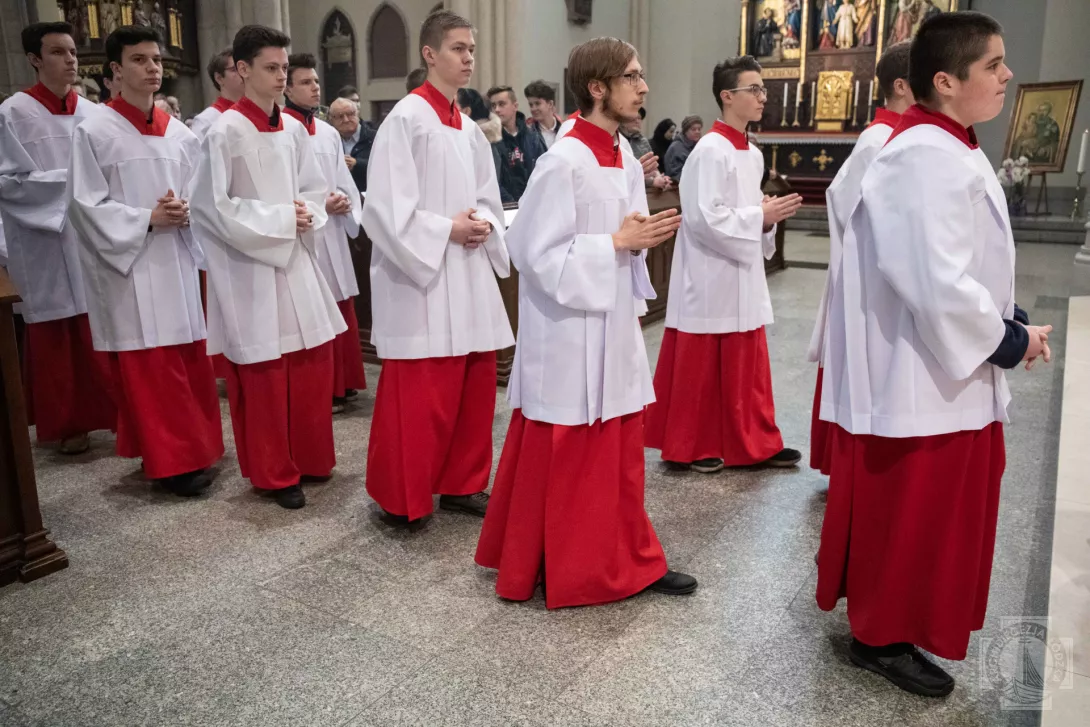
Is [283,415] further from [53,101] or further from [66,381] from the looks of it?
[53,101]

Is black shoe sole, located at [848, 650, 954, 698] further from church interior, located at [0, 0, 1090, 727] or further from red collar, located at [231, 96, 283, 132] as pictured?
red collar, located at [231, 96, 283, 132]

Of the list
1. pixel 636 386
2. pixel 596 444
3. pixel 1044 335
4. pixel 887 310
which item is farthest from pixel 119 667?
pixel 1044 335

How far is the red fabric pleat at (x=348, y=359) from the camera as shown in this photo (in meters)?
5.19

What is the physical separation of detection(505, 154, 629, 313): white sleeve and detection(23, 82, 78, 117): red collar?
10.2 feet

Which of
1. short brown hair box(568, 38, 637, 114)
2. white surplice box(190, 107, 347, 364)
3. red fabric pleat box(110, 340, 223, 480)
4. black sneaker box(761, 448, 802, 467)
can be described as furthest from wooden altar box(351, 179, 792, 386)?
short brown hair box(568, 38, 637, 114)

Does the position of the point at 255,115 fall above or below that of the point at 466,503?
above

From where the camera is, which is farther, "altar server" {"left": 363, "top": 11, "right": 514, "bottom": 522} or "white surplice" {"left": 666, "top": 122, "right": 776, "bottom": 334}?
"white surplice" {"left": 666, "top": 122, "right": 776, "bottom": 334}

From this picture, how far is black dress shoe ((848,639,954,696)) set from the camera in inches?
95.7

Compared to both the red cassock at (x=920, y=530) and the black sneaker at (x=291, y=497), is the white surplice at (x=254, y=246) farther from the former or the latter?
the red cassock at (x=920, y=530)

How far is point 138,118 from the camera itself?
150 inches

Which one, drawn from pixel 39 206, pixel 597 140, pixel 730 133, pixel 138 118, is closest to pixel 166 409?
pixel 138 118

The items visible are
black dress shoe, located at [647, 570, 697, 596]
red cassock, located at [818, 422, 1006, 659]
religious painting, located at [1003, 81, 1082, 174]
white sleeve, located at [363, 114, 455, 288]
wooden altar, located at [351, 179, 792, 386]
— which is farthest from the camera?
religious painting, located at [1003, 81, 1082, 174]

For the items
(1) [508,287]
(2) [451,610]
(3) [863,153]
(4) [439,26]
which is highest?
(4) [439,26]

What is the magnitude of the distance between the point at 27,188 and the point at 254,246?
1.65 meters
